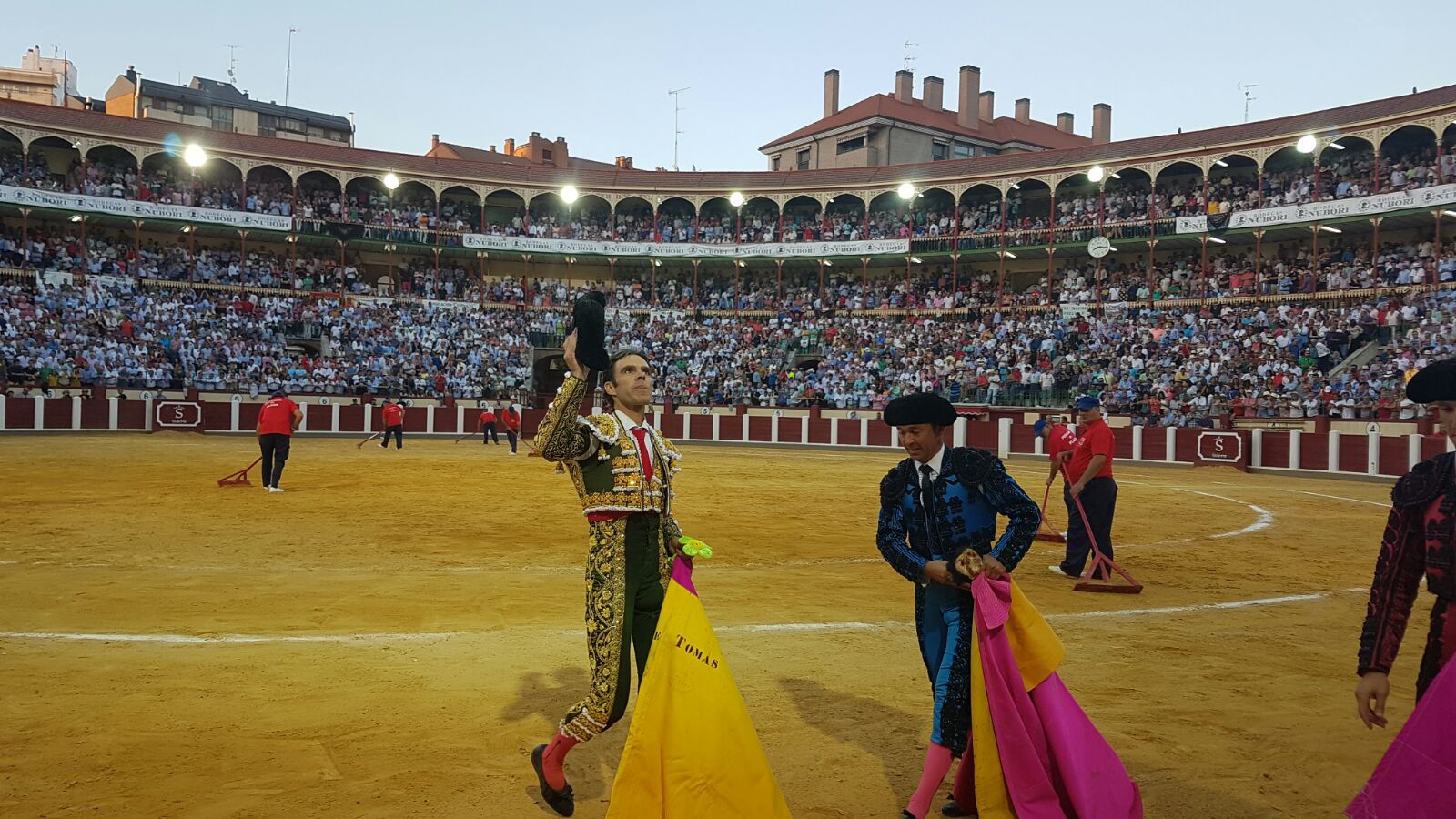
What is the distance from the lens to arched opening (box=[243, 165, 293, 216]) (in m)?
34.2

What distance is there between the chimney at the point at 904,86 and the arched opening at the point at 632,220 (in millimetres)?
13111

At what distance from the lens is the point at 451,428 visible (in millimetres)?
29766

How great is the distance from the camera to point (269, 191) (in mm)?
35875

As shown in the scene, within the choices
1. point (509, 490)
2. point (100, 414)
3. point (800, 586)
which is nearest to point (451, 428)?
point (100, 414)

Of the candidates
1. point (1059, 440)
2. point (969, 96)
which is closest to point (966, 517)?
point (1059, 440)

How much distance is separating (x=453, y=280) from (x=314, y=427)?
10.6m

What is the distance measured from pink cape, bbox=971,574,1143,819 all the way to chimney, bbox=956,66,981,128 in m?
44.3

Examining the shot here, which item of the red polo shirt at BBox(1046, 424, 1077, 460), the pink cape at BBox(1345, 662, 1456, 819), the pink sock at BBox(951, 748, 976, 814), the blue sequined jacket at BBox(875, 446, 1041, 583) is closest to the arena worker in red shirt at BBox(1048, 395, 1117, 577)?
the red polo shirt at BBox(1046, 424, 1077, 460)

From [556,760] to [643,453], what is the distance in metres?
1.01

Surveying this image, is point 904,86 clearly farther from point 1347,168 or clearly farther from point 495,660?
point 495,660

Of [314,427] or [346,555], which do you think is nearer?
[346,555]

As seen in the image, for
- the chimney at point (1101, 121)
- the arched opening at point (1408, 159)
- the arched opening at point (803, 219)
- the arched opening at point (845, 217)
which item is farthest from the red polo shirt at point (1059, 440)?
the chimney at point (1101, 121)

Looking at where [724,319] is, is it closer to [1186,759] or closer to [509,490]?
[509,490]

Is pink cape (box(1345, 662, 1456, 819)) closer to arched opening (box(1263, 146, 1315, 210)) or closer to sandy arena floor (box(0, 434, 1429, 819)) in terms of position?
sandy arena floor (box(0, 434, 1429, 819))
